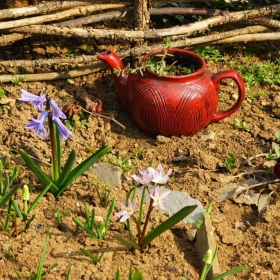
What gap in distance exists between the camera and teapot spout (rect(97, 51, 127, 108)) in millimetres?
3400

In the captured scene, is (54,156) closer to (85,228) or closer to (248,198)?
(85,228)

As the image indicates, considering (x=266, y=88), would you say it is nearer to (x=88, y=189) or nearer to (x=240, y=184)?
(x=240, y=184)

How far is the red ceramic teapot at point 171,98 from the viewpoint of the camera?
331cm

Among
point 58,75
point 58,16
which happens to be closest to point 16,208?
point 58,75

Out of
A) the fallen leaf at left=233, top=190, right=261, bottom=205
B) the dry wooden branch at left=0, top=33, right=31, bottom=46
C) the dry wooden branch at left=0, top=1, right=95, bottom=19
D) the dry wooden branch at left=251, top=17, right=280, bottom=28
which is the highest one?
the dry wooden branch at left=0, top=1, right=95, bottom=19

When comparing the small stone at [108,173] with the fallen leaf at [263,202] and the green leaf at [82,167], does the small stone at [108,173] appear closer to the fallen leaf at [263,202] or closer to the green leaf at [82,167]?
the green leaf at [82,167]

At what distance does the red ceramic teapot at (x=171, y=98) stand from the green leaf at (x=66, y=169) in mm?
847

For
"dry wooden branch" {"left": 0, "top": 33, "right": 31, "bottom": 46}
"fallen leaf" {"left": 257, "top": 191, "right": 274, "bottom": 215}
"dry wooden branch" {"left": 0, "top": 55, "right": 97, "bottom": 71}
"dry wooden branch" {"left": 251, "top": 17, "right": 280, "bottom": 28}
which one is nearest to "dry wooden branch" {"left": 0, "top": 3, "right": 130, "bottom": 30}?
"dry wooden branch" {"left": 0, "top": 33, "right": 31, "bottom": 46}

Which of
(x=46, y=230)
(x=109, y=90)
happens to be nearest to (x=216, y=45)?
(x=109, y=90)

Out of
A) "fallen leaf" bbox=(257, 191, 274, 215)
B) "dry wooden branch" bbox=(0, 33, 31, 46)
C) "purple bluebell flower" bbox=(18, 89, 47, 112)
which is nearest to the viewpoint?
"purple bluebell flower" bbox=(18, 89, 47, 112)

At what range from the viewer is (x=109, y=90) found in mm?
3807

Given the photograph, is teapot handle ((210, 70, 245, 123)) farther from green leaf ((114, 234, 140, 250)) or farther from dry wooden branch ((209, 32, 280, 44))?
green leaf ((114, 234, 140, 250))

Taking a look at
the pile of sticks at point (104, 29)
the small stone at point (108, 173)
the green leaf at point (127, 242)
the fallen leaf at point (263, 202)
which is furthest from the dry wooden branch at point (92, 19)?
the green leaf at point (127, 242)

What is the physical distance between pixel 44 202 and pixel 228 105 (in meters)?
1.58
